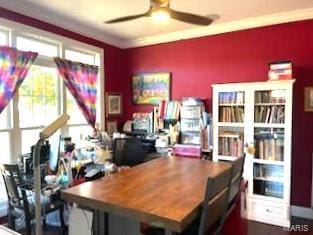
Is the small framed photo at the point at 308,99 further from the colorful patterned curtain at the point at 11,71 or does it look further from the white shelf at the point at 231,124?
the colorful patterned curtain at the point at 11,71

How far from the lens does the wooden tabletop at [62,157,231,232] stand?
53.8 inches

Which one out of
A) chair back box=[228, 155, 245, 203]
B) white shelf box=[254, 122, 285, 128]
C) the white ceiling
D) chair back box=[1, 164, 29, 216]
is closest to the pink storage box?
white shelf box=[254, 122, 285, 128]

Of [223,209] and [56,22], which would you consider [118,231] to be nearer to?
[223,209]

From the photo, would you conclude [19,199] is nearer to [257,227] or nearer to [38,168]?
[38,168]

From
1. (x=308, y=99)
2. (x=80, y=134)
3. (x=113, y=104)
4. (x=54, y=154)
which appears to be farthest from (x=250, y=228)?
(x=113, y=104)

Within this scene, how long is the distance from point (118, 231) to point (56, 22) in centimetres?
291

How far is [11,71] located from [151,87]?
7.31 feet

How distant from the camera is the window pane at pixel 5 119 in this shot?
121 inches

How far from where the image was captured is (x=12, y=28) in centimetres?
306

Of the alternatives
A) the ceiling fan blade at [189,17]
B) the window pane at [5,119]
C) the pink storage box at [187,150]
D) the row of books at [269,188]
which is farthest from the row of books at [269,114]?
the window pane at [5,119]

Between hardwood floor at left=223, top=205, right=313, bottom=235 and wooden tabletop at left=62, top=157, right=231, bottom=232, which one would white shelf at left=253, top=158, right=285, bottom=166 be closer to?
hardwood floor at left=223, top=205, right=313, bottom=235

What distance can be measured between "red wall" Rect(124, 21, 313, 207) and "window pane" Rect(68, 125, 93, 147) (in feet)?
3.19

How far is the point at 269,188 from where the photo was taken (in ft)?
10.8

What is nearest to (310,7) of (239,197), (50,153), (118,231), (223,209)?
(239,197)
